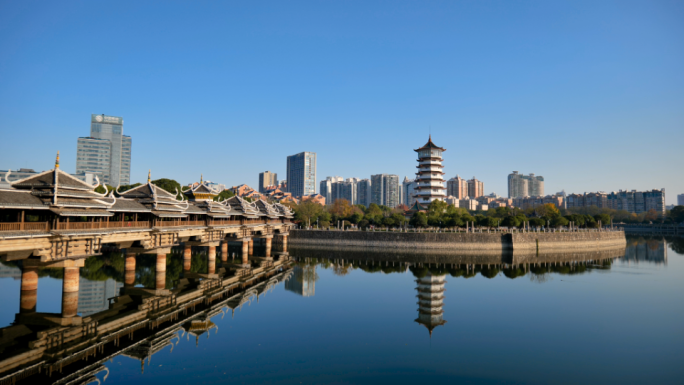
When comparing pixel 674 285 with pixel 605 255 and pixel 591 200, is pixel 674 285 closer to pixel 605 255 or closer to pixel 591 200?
pixel 605 255

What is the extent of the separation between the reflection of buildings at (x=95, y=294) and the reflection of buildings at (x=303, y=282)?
45.7 feet

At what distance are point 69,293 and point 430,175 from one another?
79.2 meters

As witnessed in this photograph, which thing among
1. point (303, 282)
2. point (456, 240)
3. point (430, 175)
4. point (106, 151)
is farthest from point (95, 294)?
point (106, 151)

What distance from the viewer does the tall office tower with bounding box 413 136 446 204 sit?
90125 millimetres

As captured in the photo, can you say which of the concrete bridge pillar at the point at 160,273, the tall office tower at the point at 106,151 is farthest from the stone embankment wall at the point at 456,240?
the tall office tower at the point at 106,151

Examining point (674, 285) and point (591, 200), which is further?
point (591, 200)

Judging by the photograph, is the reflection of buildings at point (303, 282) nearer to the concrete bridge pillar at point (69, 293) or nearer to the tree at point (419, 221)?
the concrete bridge pillar at point (69, 293)

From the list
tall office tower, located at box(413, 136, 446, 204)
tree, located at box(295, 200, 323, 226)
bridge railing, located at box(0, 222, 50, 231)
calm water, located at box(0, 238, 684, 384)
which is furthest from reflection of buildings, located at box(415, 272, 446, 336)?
tall office tower, located at box(413, 136, 446, 204)

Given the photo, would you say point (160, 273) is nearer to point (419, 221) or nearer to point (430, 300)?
point (430, 300)

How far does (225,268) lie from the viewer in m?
42.6

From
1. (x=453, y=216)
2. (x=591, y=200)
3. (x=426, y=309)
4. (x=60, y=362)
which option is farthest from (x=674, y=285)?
(x=591, y=200)

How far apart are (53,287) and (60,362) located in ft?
62.4

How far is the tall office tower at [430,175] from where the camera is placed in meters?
90.1

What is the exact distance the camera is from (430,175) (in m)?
91.0
